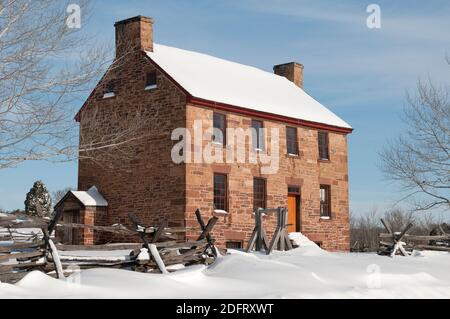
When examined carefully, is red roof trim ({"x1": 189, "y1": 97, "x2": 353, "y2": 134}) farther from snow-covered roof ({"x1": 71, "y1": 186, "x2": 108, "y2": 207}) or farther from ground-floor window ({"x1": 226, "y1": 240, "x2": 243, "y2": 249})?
snow-covered roof ({"x1": 71, "y1": 186, "x2": 108, "y2": 207})

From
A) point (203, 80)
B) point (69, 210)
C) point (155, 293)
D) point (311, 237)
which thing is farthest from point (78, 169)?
point (155, 293)

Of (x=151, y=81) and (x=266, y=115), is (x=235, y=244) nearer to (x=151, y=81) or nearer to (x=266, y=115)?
(x=266, y=115)

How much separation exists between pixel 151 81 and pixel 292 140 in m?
6.30

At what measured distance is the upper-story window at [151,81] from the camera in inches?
948

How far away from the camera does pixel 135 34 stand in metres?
25.0

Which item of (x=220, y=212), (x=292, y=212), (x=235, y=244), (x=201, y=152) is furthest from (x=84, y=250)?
(x=292, y=212)

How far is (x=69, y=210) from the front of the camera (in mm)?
24766

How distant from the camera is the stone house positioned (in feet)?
75.6

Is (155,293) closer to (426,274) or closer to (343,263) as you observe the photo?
(343,263)

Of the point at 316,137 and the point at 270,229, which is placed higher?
the point at 316,137

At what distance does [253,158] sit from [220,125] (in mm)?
1963

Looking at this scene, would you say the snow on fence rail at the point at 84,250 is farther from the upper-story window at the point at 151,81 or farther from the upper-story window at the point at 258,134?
the upper-story window at the point at 258,134

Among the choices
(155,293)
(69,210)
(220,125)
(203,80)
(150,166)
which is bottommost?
(155,293)

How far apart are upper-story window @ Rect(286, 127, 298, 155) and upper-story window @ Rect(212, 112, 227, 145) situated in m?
3.54
